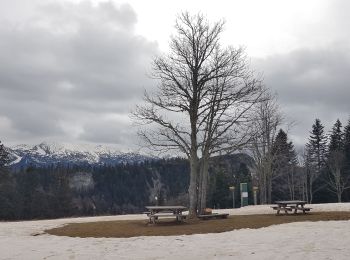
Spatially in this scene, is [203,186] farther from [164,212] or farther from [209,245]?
[209,245]

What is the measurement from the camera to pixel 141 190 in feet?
543

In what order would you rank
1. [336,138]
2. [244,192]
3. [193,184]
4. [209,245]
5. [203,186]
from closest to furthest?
[209,245]
[193,184]
[203,186]
[244,192]
[336,138]

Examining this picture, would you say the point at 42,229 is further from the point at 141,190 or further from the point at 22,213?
the point at 141,190

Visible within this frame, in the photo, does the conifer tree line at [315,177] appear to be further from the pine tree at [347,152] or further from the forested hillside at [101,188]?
the forested hillside at [101,188]

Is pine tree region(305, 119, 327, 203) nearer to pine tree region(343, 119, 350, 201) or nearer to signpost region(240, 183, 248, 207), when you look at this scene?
pine tree region(343, 119, 350, 201)

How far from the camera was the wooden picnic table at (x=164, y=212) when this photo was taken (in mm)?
19125

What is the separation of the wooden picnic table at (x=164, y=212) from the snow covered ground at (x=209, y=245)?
15.8ft

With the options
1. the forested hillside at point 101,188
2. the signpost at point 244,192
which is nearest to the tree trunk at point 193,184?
the signpost at point 244,192

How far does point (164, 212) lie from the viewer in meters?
20.8

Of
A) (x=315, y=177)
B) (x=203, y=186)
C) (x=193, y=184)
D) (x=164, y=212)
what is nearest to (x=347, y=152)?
(x=315, y=177)

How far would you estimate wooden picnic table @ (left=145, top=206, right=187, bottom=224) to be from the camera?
19.1 metres

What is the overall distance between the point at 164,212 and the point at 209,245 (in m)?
8.86

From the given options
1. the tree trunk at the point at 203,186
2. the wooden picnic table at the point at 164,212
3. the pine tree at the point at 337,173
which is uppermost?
the pine tree at the point at 337,173

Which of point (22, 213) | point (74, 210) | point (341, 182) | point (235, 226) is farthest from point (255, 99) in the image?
point (74, 210)
